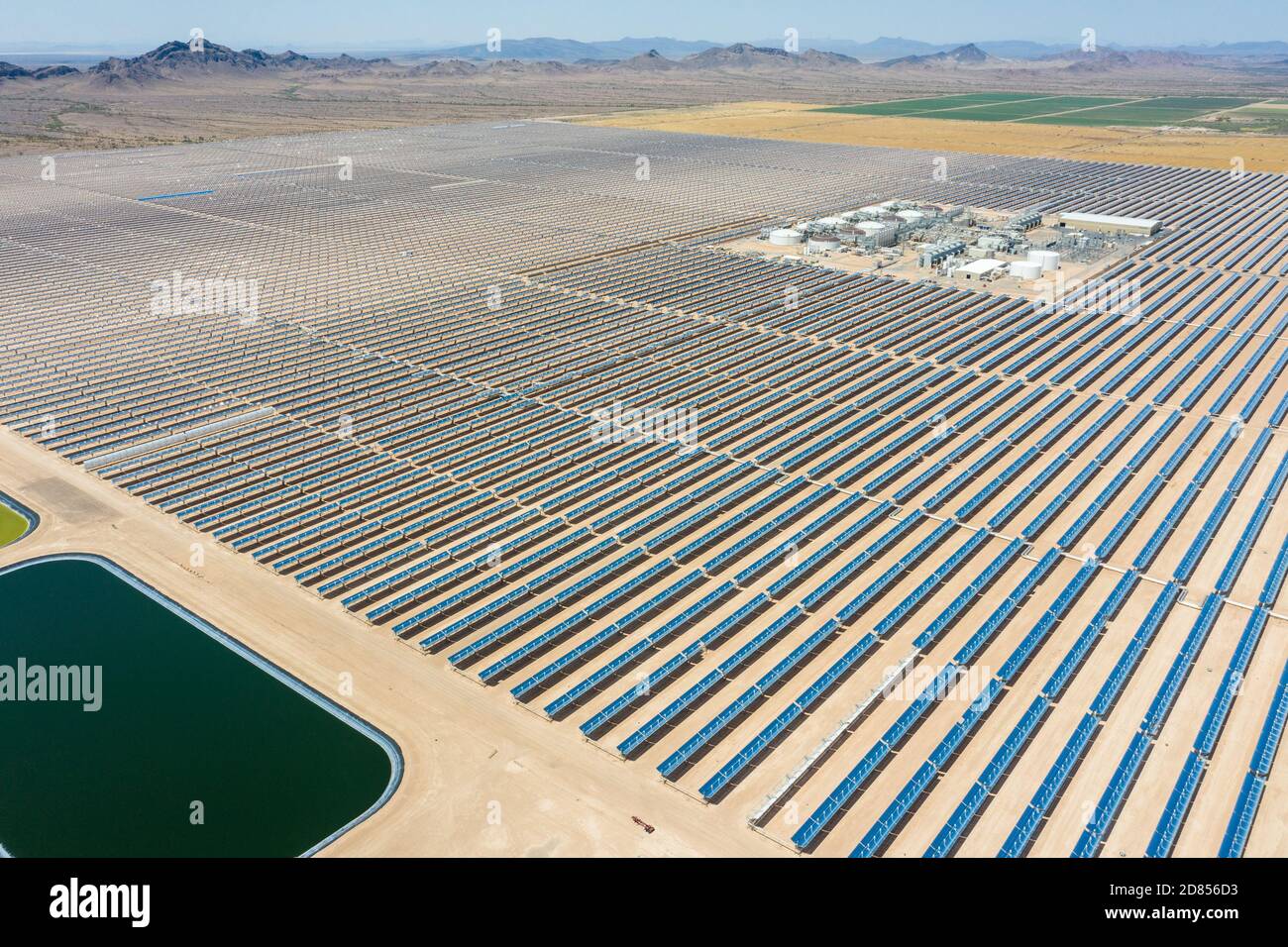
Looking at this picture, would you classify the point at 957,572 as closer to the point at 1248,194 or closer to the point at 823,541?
the point at 823,541

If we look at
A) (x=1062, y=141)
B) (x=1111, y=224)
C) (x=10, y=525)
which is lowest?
(x=10, y=525)

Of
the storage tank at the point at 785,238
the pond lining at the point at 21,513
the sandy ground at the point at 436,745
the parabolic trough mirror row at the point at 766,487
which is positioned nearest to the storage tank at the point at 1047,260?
the parabolic trough mirror row at the point at 766,487

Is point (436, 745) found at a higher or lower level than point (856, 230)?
lower

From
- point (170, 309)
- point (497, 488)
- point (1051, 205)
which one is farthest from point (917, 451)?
point (1051, 205)

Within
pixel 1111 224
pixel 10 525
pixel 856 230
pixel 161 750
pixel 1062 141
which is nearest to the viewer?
pixel 161 750

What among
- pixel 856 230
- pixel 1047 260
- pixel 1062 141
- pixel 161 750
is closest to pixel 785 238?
pixel 856 230

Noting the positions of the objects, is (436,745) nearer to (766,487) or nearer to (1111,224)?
(766,487)

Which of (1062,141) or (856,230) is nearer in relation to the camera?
(856,230)

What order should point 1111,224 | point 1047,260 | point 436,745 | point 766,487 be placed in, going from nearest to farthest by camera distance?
point 436,745 → point 766,487 → point 1047,260 → point 1111,224
